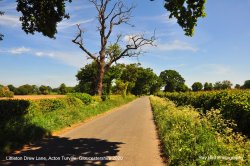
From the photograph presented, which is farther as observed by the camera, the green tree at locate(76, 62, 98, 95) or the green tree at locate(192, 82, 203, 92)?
the green tree at locate(192, 82, 203, 92)

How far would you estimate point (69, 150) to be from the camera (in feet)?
36.3

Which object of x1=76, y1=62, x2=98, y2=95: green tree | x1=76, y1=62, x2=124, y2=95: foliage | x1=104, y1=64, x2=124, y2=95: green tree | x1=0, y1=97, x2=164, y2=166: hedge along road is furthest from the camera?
x1=76, y1=62, x2=98, y2=95: green tree

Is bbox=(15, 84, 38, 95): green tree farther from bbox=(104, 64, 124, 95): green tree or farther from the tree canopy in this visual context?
the tree canopy

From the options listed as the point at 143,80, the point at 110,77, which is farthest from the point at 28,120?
the point at 143,80

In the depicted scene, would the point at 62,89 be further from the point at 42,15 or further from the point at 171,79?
the point at 42,15

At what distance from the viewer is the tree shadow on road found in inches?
365

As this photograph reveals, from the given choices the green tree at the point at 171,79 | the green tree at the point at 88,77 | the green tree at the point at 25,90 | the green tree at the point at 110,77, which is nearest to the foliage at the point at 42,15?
the green tree at the point at 110,77

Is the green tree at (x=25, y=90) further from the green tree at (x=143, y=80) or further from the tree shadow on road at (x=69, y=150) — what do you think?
the tree shadow on road at (x=69, y=150)

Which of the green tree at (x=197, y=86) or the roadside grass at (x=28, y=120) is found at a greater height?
the green tree at (x=197, y=86)

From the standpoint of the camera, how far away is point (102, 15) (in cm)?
4272

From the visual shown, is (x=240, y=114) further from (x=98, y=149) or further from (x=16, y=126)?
(x=16, y=126)

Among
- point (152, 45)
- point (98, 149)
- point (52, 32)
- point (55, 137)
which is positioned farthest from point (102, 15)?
point (98, 149)

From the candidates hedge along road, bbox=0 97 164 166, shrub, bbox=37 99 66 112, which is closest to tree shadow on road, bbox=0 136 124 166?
hedge along road, bbox=0 97 164 166

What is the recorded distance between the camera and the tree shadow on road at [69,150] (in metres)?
9.28
